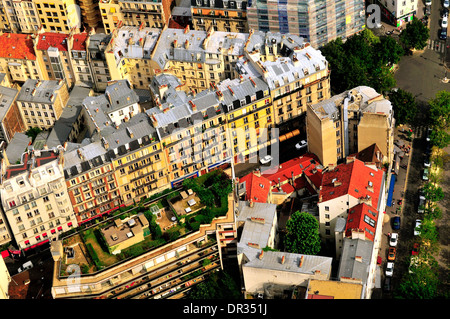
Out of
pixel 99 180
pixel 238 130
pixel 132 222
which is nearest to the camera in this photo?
pixel 132 222

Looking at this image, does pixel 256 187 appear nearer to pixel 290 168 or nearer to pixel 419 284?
pixel 290 168

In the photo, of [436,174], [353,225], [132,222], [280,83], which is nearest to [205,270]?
[132,222]

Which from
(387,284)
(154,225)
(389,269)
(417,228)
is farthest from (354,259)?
(154,225)

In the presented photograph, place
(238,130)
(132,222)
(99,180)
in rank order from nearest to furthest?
(132,222), (99,180), (238,130)

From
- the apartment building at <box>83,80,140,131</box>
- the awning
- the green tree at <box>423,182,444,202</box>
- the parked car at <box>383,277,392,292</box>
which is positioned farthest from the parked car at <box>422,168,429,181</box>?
the apartment building at <box>83,80,140,131</box>

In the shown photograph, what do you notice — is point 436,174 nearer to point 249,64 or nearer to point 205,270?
point 249,64

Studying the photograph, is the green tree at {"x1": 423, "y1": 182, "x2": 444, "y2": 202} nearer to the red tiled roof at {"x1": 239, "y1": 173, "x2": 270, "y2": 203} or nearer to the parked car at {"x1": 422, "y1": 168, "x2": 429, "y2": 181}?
the parked car at {"x1": 422, "y1": 168, "x2": 429, "y2": 181}
